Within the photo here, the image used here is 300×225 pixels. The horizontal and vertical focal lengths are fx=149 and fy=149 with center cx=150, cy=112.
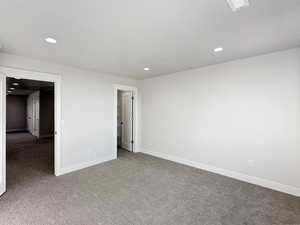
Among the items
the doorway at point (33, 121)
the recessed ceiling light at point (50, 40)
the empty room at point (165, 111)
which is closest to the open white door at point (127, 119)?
the empty room at point (165, 111)

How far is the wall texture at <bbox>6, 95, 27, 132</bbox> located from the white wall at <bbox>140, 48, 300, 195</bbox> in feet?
34.1

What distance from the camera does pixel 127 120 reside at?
557 cm

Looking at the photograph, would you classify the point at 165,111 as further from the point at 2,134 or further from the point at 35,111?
the point at 35,111

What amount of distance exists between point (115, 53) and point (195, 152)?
3.11m

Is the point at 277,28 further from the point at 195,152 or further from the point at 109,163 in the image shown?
the point at 109,163

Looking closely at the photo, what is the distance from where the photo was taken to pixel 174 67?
12.5 feet

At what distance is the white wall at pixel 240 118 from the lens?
2703 mm

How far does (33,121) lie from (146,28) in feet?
31.4

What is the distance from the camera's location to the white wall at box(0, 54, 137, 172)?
11.6 feet

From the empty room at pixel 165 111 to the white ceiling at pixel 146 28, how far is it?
0.02m

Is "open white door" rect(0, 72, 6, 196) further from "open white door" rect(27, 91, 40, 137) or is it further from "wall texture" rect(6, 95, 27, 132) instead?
"wall texture" rect(6, 95, 27, 132)

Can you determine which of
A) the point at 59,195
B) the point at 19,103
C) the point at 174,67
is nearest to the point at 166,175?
the point at 59,195

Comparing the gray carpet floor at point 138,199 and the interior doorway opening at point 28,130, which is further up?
the interior doorway opening at point 28,130

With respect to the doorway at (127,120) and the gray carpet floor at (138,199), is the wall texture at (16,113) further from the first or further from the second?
the doorway at (127,120)
